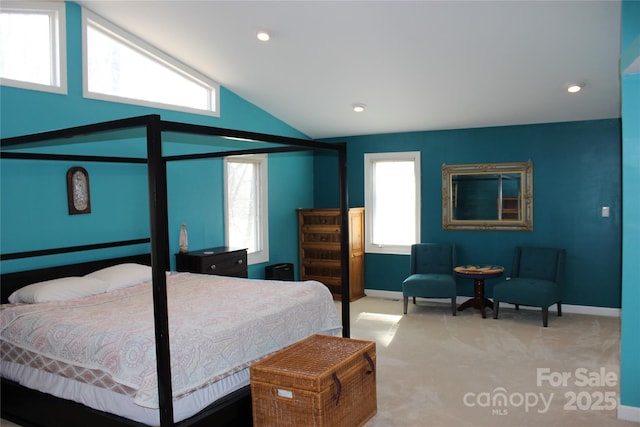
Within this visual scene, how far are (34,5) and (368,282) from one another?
4.95 m

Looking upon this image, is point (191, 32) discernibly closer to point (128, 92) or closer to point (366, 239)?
point (128, 92)

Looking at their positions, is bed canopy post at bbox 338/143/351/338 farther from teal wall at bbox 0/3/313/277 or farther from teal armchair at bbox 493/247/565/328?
teal armchair at bbox 493/247/565/328

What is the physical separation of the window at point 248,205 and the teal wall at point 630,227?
394cm

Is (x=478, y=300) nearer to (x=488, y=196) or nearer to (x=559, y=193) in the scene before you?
(x=488, y=196)

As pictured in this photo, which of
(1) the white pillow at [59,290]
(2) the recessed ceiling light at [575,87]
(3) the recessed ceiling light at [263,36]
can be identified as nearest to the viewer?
(1) the white pillow at [59,290]

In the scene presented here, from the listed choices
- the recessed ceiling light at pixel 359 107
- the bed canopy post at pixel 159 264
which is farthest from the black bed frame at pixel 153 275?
the recessed ceiling light at pixel 359 107

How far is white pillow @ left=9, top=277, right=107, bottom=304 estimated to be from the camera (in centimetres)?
362

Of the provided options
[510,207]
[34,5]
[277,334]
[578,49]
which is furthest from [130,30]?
[510,207]

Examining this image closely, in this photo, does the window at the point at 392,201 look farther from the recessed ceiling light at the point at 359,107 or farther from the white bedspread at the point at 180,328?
the white bedspread at the point at 180,328

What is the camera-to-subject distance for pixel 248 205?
6.32m

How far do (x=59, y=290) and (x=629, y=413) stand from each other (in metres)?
3.88

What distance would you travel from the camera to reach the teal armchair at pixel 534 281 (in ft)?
17.7

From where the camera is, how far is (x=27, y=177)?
397 centimetres

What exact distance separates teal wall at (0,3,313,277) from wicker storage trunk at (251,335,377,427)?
226 centimetres
